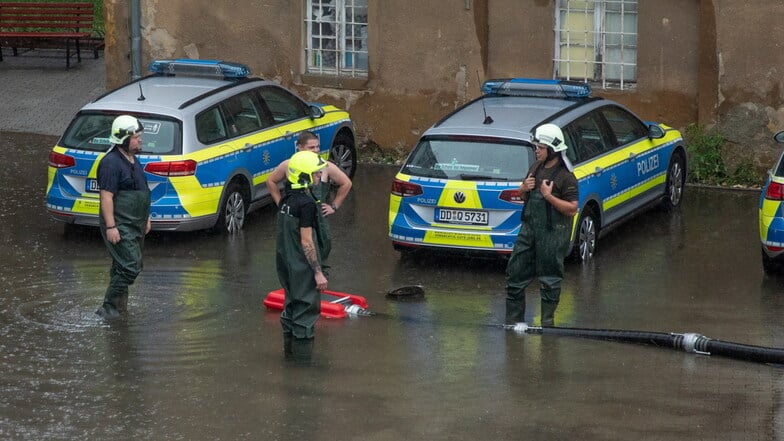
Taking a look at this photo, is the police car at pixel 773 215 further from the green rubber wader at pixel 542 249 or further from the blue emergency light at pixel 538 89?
the blue emergency light at pixel 538 89

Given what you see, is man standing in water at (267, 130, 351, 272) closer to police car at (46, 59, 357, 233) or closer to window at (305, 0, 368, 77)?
police car at (46, 59, 357, 233)

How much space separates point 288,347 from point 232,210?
15.2ft

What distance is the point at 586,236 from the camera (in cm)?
1396

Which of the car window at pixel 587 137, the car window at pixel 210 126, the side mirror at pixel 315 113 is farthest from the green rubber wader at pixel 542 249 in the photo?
the side mirror at pixel 315 113

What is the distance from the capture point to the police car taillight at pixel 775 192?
493 inches

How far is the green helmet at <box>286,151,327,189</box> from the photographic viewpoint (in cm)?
1064

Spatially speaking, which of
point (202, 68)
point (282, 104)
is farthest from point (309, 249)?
point (202, 68)

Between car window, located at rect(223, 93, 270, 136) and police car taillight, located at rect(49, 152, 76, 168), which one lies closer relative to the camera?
police car taillight, located at rect(49, 152, 76, 168)

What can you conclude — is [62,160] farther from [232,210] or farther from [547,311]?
[547,311]

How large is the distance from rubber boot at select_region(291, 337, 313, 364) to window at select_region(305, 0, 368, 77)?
955 cm

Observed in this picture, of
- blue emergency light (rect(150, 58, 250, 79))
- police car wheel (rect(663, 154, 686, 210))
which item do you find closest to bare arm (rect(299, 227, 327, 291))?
blue emergency light (rect(150, 58, 250, 79))

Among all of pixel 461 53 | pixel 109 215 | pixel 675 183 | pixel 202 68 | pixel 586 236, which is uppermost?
pixel 461 53

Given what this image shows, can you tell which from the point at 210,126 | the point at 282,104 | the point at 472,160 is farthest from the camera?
the point at 282,104

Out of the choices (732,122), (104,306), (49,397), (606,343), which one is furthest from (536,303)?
(732,122)
